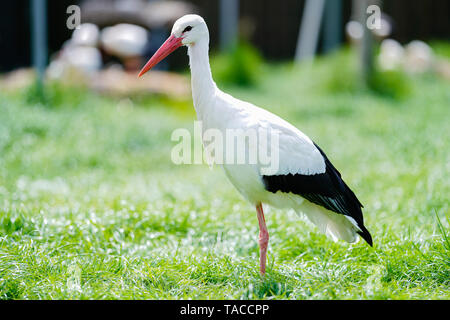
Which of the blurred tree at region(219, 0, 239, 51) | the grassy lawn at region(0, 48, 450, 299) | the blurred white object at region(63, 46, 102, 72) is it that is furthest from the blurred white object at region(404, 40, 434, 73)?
the blurred white object at region(63, 46, 102, 72)

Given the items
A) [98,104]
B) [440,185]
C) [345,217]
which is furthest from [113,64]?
[345,217]

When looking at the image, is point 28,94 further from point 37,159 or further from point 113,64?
point 113,64

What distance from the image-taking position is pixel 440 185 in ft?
17.0

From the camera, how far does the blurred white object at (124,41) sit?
1080 cm

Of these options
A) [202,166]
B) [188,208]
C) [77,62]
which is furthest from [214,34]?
[188,208]

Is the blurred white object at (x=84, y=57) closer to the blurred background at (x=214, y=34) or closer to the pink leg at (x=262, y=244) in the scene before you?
the blurred background at (x=214, y=34)

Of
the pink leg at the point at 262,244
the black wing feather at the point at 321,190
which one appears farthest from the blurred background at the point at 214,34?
the black wing feather at the point at 321,190

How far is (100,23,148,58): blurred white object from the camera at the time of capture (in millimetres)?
10805

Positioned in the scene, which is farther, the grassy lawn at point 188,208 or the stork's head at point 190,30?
the stork's head at point 190,30

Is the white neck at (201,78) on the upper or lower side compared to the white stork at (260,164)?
upper

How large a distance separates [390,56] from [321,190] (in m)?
8.74

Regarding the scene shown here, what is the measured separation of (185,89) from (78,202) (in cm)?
546

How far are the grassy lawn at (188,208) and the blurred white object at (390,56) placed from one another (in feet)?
1.90

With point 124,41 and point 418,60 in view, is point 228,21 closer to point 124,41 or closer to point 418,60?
A: point 124,41
